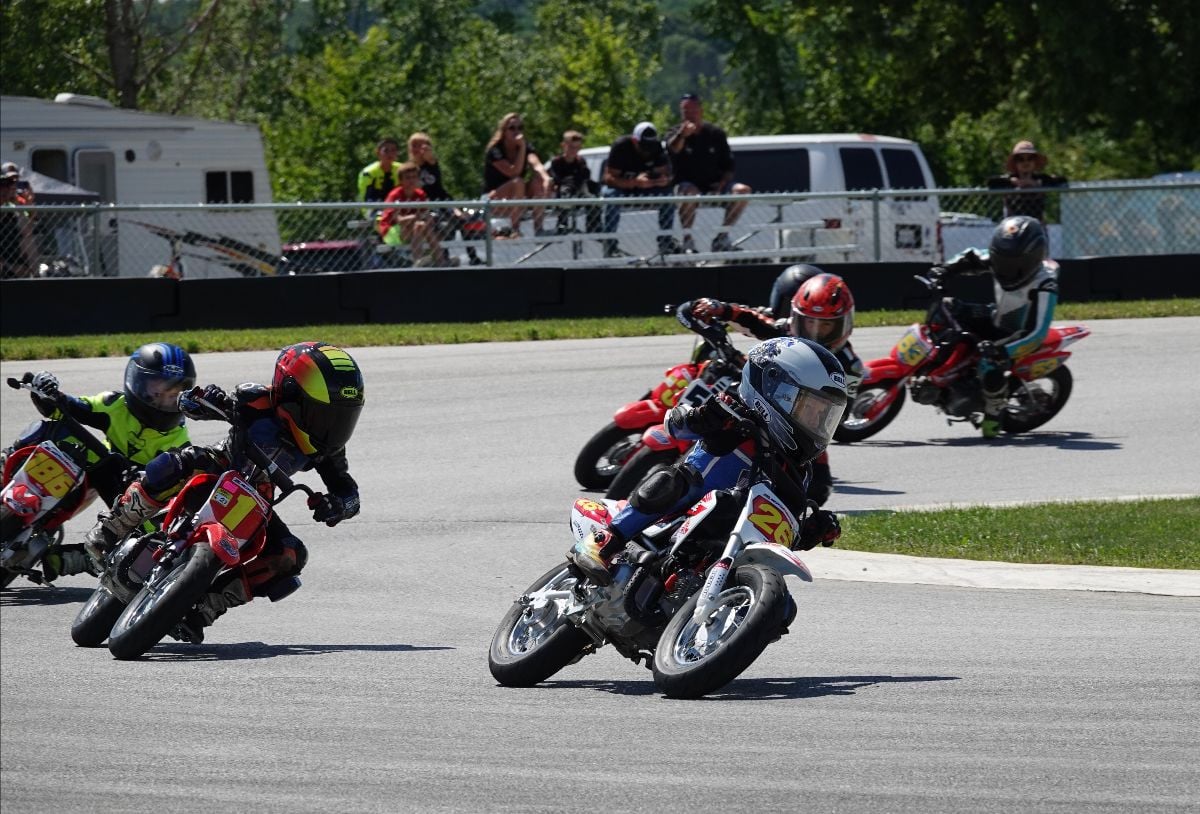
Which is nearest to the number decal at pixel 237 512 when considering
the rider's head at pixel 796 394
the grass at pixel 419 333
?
the rider's head at pixel 796 394

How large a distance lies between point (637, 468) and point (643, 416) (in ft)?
3.46

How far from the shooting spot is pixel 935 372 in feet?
46.8

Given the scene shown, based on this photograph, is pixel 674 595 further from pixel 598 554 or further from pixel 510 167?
pixel 510 167

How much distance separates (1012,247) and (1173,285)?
7.00 metres


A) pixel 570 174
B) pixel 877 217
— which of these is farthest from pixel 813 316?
pixel 570 174

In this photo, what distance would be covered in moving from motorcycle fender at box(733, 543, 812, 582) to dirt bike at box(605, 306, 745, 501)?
3.62 meters

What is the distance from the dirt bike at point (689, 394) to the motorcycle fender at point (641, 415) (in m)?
0.06

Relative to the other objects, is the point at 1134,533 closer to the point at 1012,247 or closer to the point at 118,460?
the point at 1012,247

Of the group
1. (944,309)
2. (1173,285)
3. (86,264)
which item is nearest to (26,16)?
(86,264)

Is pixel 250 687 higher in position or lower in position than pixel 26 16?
lower

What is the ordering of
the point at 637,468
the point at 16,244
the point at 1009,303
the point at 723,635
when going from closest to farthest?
the point at 723,635 < the point at 637,468 < the point at 1009,303 < the point at 16,244

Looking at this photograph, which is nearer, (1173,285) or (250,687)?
(250,687)

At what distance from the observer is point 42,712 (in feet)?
24.4

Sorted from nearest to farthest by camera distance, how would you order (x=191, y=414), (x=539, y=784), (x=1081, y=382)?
1. (x=539, y=784)
2. (x=191, y=414)
3. (x=1081, y=382)
